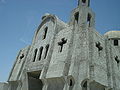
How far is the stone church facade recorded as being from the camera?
12828 millimetres

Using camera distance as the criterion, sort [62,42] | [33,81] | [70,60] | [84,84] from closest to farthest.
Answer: [84,84] < [70,60] < [62,42] < [33,81]

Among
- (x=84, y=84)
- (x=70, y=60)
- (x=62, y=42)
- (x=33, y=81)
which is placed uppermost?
(x=62, y=42)

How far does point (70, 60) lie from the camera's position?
45.0 feet

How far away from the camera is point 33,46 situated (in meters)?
Result: 19.5

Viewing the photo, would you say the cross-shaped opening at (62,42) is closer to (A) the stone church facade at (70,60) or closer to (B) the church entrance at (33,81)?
(A) the stone church facade at (70,60)

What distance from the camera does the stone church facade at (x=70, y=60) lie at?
12.8m

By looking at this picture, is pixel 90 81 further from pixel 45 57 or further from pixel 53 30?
pixel 53 30

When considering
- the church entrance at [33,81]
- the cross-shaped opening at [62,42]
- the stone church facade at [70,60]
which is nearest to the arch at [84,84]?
the stone church facade at [70,60]

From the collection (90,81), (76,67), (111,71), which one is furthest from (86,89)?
(111,71)

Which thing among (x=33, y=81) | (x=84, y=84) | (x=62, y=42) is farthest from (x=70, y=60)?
(x=33, y=81)

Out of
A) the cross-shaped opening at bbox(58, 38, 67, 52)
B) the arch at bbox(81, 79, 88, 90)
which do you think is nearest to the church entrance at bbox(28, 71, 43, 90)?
the cross-shaped opening at bbox(58, 38, 67, 52)

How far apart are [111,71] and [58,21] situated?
8377mm

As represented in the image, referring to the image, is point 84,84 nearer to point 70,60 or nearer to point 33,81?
point 70,60

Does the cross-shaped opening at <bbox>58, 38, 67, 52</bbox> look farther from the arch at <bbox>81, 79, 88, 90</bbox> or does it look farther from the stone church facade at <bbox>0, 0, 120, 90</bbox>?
the arch at <bbox>81, 79, 88, 90</bbox>
